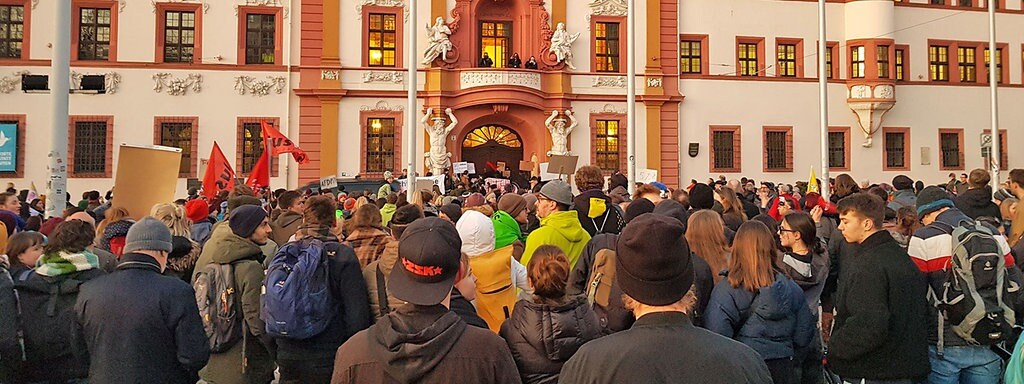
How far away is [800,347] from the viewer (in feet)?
17.6

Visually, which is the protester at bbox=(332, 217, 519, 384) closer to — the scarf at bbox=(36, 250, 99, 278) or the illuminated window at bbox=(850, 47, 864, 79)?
the scarf at bbox=(36, 250, 99, 278)

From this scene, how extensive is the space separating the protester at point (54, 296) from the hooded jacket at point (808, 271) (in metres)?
5.13

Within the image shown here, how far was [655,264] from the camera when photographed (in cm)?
273

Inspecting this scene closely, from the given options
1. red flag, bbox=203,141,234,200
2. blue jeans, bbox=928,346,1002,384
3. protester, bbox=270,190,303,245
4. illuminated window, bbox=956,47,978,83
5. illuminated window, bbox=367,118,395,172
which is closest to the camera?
blue jeans, bbox=928,346,1002,384

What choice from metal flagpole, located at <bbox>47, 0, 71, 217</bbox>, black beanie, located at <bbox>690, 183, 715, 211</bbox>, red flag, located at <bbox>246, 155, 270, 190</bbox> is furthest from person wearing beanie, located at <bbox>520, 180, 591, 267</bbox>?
red flag, located at <bbox>246, 155, 270, 190</bbox>

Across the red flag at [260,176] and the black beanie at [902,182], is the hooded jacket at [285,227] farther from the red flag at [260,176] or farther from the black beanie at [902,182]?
the red flag at [260,176]

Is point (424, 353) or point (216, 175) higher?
point (216, 175)

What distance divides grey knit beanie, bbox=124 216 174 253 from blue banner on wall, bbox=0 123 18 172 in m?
26.0

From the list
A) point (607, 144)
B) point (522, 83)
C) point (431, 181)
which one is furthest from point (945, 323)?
point (607, 144)

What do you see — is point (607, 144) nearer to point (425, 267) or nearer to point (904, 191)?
point (904, 191)

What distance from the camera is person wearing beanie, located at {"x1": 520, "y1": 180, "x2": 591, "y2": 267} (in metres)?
6.74

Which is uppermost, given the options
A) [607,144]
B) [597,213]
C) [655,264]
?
[607,144]

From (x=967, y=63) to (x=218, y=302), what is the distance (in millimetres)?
36877

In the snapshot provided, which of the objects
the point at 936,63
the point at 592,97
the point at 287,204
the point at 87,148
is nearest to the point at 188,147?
the point at 87,148
